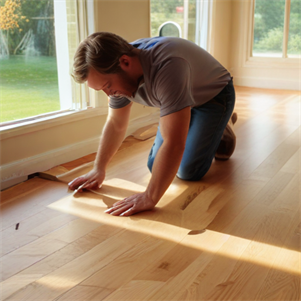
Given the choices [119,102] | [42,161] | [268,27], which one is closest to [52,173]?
[42,161]

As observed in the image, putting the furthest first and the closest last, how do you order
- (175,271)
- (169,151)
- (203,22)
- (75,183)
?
(203,22) < (75,183) < (169,151) < (175,271)

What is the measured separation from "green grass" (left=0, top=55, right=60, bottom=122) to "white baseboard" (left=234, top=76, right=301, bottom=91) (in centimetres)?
360

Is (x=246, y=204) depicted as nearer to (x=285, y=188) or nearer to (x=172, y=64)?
(x=285, y=188)

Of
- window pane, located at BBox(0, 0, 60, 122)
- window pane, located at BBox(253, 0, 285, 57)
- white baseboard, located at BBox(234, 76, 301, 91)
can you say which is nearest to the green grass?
window pane, located at BBox(0, 0, 60, 122)

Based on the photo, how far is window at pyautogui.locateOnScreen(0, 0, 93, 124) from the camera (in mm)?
2279

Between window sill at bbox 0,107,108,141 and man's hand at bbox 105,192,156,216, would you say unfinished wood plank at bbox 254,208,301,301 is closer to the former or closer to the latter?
man's hand at bbox 105,192,156,216

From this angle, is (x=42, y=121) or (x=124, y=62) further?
(x=42, y=121)

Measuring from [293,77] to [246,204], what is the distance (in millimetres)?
3884

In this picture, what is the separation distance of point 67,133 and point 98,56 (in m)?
1.16

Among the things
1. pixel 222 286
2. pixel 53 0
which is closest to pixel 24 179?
pixel 53 0

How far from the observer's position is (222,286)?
127cm

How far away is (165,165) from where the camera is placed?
65.2 inches

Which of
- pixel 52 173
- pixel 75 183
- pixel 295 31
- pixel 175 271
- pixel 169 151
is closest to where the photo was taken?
pixel 175 271

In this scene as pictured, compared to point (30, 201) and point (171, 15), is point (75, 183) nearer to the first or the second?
point (30, 201)
